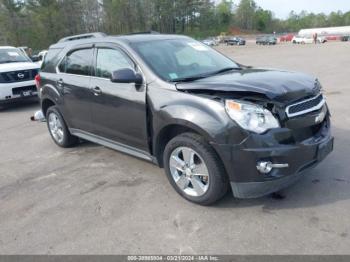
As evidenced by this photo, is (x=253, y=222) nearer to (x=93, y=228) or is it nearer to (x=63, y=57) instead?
(x=93, y=228)

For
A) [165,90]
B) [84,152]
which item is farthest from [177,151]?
[84,152]

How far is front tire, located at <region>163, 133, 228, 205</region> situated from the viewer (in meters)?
3.58

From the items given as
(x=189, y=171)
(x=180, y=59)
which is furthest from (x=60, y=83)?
(x=189, y=171)

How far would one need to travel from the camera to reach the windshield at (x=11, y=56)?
11297mm

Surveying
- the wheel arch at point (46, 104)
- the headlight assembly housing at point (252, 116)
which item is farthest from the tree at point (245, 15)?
the headlight assembly housing at point (252, 116)

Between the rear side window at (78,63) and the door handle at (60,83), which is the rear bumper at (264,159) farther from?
the door handle at (60,83)

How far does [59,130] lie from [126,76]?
268 cm

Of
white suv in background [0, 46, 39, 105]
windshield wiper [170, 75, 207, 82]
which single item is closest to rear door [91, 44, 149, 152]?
windshield wiper [170, 75, 207, 82]

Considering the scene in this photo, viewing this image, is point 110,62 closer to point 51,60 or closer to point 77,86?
point 77,86

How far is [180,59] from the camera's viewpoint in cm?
458

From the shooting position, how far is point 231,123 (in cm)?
337

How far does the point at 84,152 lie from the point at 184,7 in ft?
319

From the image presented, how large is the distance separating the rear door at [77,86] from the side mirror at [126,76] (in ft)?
3.19

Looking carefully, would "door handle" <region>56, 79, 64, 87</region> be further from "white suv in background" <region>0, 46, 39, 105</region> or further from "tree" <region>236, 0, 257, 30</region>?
"tree" <region>236, 0, 257, 30</region>
